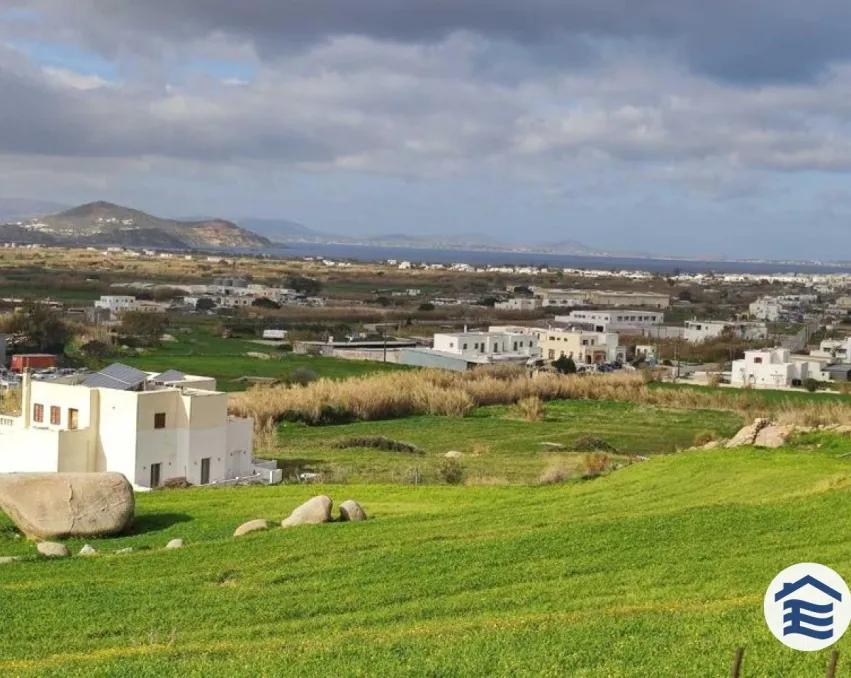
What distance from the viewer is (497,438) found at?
161ft

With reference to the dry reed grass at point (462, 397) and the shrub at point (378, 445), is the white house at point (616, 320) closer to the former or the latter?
the dry reed grass at point (462, 397)

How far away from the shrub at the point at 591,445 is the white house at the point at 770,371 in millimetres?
29280

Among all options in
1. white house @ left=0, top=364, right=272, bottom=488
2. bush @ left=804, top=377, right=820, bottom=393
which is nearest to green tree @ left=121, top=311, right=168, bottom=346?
bush @ left=804, top=377, right=820, bottom=393

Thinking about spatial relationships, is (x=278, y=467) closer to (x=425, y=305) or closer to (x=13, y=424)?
(x=13, y=424)

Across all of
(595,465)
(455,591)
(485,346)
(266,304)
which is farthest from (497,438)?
(266,304)

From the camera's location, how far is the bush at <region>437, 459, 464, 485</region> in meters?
33.6

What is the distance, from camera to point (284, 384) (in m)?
59.5

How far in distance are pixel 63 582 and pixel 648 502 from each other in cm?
1182

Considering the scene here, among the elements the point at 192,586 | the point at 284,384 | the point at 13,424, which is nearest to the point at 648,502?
the point at 192,586

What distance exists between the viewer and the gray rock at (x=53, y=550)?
1942 cm

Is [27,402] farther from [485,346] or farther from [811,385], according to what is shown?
[811,385]

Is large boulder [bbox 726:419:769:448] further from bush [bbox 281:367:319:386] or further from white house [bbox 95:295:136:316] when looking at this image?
white house [bbox 95:295:136:316]

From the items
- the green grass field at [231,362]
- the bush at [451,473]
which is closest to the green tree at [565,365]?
the green grass field at [231,362]

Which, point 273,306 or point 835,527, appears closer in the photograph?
point 835,527
